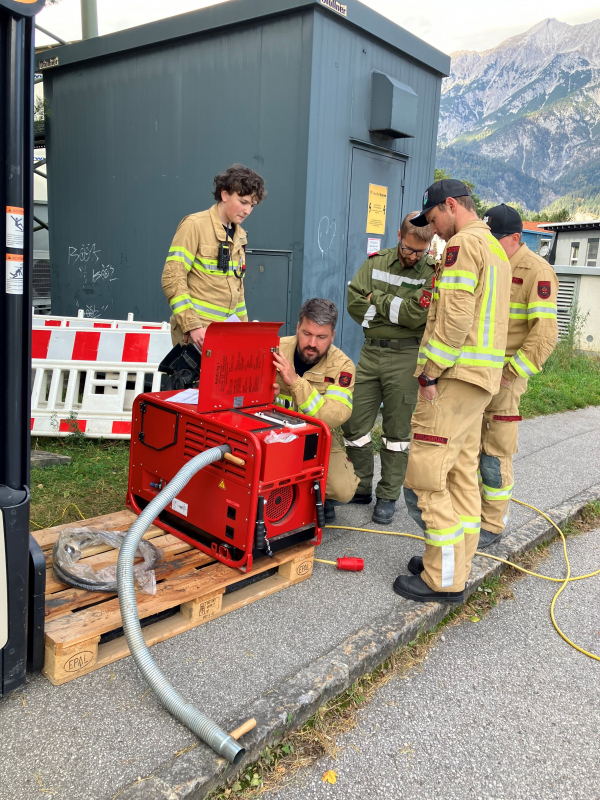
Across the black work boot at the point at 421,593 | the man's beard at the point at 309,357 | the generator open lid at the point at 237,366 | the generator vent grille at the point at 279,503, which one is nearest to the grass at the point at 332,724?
the black work boot at the point at 421,593

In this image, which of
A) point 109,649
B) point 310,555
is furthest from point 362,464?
point 109,649

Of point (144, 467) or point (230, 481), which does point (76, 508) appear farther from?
point (230, 481)

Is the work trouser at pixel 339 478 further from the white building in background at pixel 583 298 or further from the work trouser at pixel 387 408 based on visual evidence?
Result: the white building in background at pixel 583 298

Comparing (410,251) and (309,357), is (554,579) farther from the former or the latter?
(410,251)

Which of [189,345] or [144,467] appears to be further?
[189,345]

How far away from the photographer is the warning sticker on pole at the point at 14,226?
2000 millimetres

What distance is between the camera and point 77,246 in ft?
27.1

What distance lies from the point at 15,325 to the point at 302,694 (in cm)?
178

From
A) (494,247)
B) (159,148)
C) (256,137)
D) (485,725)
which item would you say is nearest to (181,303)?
(494,247)

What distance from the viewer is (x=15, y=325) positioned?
2.06 m

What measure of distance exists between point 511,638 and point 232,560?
4.98 ft

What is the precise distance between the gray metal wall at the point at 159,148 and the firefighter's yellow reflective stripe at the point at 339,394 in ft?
9.33

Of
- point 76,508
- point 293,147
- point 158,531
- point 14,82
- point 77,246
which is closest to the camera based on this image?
point 14,82

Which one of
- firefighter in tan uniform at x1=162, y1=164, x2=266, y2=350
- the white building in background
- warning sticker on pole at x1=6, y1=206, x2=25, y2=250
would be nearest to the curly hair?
firefighter in tan uniform at x1=162, y1=164, x2=266, y2=350
